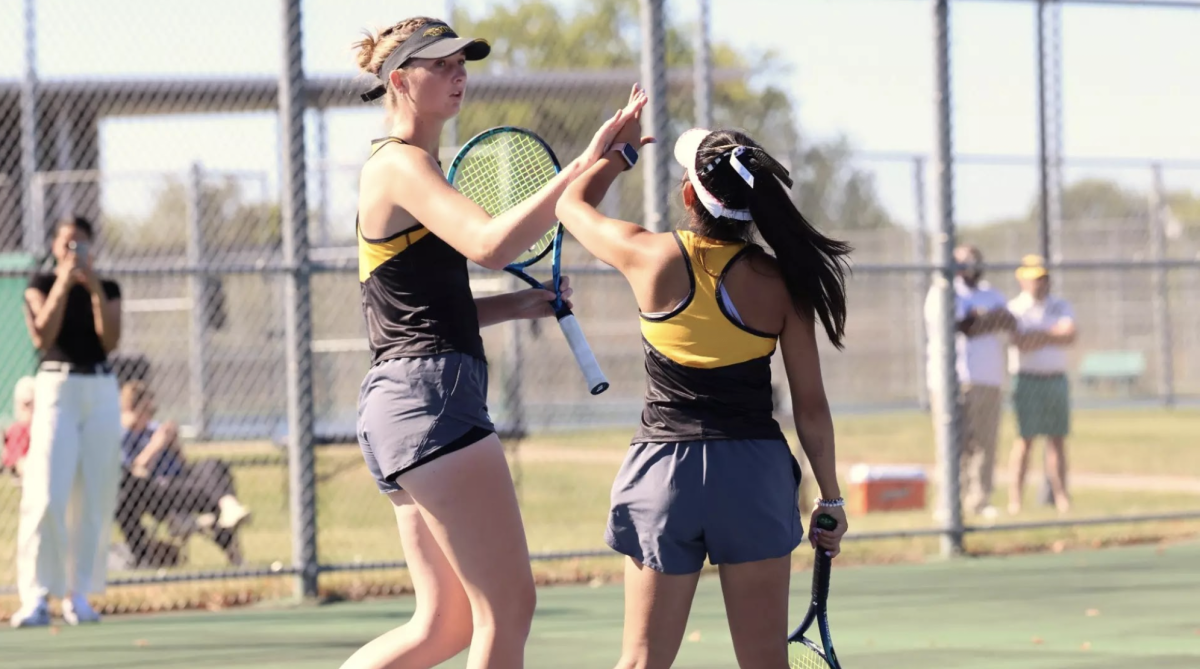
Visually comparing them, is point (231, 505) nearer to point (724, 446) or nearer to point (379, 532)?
point (379, 532)

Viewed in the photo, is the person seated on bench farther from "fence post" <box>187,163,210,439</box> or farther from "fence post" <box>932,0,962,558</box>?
"fence post" <box>187,163,210,439</box>

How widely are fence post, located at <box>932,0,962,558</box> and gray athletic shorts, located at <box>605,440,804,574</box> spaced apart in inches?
230

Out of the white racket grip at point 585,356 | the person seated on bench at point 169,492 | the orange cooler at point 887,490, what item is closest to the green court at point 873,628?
the person seated on bench at point 169,492

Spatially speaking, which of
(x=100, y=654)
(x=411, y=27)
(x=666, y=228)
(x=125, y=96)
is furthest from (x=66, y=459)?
(x=125, y=96)

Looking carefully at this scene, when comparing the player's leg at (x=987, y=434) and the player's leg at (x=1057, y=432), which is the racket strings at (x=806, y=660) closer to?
the player's leg at (x=987, y=434)

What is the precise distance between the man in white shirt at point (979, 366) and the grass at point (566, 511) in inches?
19.4

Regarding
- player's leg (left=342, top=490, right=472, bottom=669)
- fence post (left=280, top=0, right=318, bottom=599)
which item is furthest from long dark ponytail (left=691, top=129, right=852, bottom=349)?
fence post (left=280, top=0, right=318, bottom=599)

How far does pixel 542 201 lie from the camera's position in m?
3.97

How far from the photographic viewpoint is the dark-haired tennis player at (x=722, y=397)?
4289 mm

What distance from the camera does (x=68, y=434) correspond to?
8281 mm

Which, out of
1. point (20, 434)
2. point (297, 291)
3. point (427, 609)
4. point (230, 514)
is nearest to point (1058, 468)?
point (230, 514)

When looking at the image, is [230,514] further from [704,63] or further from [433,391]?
[433,391]

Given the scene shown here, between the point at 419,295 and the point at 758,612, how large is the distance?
3.70 feet

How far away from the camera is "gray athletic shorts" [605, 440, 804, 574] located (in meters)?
4.27
